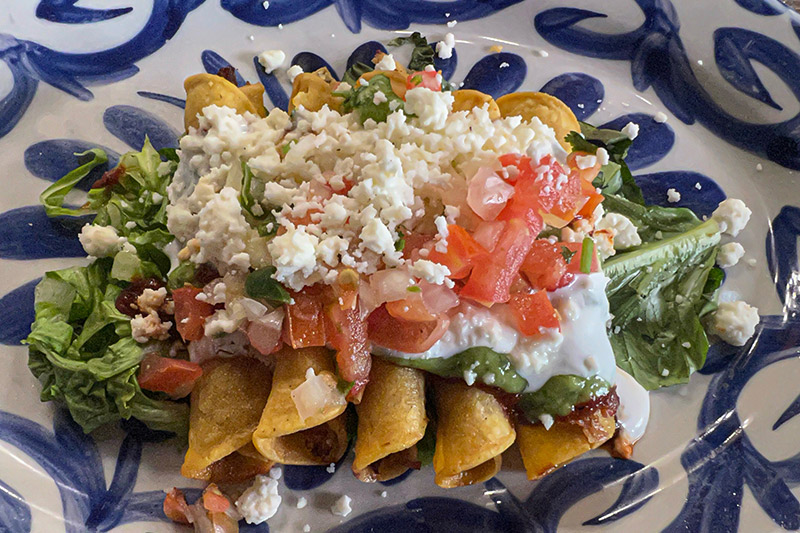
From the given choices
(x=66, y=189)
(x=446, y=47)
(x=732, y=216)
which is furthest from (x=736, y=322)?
(x=66, y=189)

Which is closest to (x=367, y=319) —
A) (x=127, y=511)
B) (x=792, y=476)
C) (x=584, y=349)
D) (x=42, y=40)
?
(x=584, y=349)

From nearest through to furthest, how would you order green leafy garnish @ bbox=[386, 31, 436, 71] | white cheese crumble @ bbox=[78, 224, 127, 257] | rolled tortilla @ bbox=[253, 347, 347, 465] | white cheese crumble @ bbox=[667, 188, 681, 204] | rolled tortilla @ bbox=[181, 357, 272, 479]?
rolled tortilla @ bbox=[253, 347, 347, 465], rolled tortilla @ bbox=[181, 357, 272, 479], white cheese crumble @ bbox=[78, 224, 127, 257], white cheese crumble @ bbox=[667, 188, 681, 204], green leafy garnish @ bbox=[386, 31, 436, 71]

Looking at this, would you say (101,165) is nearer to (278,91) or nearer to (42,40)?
(42,40)

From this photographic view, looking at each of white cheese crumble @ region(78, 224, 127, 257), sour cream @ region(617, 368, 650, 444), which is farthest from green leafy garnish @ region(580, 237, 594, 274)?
white cheese crumble @ region(78, 224, 127, 257)

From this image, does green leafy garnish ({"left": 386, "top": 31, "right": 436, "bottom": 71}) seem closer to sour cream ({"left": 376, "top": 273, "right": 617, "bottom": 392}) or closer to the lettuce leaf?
the lettuce leaf

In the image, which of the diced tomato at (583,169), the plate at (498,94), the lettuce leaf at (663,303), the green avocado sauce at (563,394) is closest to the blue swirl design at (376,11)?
the plate at (498,94)

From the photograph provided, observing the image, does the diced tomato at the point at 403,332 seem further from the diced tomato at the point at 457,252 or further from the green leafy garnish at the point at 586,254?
the green leafy garnish at the point at 586,254

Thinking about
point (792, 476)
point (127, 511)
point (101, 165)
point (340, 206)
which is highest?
point (340, 206)
